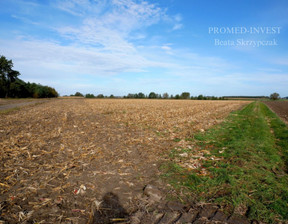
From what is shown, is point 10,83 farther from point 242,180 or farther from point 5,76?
point 242,180

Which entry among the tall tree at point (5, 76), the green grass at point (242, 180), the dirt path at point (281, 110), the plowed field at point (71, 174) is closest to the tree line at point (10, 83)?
the tall tree at point (5, 76)

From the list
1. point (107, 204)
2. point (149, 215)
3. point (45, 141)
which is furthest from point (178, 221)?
point (45, 141)

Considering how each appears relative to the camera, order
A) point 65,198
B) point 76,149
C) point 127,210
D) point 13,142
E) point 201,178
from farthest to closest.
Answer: point 13,142, point 76,149, point 201,178, point 65,198, point 127,210

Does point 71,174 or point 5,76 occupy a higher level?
point 5,76

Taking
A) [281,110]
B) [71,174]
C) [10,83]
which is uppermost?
[10,83]

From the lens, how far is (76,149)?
6.46m

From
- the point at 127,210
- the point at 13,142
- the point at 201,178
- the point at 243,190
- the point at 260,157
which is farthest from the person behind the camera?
the point at 13,142

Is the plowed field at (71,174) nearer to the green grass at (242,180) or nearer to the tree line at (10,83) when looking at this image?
the green grass at (242,180)

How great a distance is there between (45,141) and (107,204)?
5653 millimetres

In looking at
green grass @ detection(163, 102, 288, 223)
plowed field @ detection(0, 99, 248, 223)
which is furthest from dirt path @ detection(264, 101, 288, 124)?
plowed field @ detection(0, 99, 248, 223)

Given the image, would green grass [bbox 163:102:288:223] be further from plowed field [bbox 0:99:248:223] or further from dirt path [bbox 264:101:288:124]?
dirt path [bbox 264:101:288:124]

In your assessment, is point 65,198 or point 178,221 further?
point 65,198

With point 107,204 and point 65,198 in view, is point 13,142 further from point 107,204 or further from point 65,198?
point 107,204

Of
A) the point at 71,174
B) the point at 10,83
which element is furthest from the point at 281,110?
the point at 10,83
